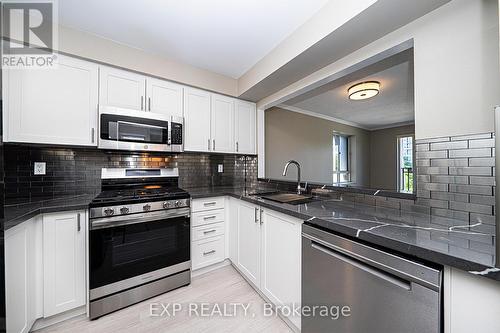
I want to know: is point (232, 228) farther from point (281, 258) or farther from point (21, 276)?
point (21, 276)

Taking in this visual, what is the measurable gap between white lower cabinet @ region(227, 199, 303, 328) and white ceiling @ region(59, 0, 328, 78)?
1613mm

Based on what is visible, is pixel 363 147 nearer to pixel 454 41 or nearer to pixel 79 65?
pixel 454 41

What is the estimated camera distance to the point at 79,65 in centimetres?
183

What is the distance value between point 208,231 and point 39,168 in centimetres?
175

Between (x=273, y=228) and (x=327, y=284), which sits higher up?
(x=273, y=228)

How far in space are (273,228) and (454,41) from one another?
66.1 inches

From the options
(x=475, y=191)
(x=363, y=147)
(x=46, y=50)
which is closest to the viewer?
(x=475, y=191)

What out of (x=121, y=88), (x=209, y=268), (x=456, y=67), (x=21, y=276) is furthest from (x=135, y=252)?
(x=456, y=67)

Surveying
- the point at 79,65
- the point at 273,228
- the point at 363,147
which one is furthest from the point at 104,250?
the point at 363,147

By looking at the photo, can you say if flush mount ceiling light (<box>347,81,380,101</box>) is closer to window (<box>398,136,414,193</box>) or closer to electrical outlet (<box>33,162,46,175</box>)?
window (<box>398,136,414,193</box>)

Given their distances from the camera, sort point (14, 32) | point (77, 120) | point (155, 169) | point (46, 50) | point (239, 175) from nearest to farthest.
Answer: point (14, 32) < point (46, 50) < point (77, 120) < point (155, 169) < point (239, 175)

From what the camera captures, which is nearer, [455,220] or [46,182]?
[455,220]

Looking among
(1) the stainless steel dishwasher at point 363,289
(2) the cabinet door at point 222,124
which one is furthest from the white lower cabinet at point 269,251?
(2) the cabinet door at point 222,124

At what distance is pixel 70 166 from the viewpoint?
2.02 m
